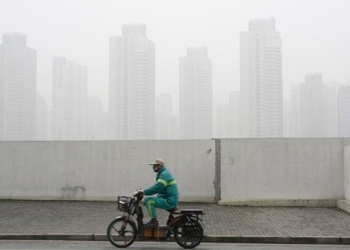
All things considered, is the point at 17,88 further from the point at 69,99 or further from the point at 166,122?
the point at 166,122

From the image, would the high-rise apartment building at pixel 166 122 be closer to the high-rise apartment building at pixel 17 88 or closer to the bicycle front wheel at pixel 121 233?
the high-rise apartment building at pixel 17 88

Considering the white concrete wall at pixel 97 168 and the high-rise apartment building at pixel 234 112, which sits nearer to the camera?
the white concrete wall at pixel 97 168

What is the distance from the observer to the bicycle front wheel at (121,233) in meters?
7.84

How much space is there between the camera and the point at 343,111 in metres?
28.2

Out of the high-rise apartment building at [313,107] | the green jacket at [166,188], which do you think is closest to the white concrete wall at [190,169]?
the green jacket at [166,188]

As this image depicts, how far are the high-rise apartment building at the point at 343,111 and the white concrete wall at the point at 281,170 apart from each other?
1305 cm

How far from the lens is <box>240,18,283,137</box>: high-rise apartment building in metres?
28.9

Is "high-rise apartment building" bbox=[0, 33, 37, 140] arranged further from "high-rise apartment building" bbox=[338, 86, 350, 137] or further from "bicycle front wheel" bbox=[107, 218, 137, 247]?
"bicycle front wheel" bbox=[107, 218, 137, 247]

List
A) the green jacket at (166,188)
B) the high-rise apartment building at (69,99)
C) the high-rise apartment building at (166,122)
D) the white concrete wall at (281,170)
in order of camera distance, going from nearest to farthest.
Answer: the green jacket at (166,188) < the white concrete wall at (281,170) < the high-rise apartment building at (69,99) < the high-rise apartment building at (166,122)

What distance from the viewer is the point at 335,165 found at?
1392 cm

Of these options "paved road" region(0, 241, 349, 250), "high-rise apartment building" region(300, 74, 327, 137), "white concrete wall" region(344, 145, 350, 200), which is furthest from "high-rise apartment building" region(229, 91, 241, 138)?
"paved road" region(0, 241, 349, 250)

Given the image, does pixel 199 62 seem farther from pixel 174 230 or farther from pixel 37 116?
pixel 174 230

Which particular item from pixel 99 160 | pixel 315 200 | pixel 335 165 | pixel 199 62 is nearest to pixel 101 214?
pixel 99 160

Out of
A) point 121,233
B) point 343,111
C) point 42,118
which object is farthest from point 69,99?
point 121,233
